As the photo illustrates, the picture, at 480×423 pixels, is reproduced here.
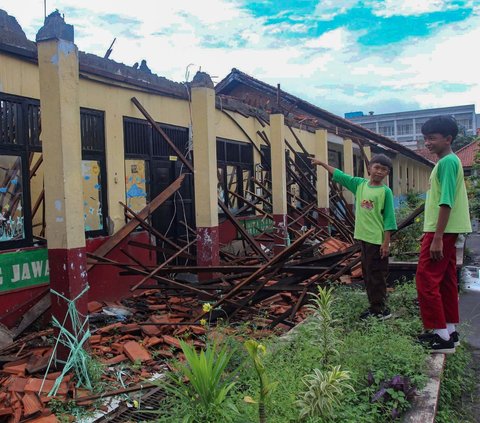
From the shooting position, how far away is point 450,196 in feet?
13.3

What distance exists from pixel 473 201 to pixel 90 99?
1332cm

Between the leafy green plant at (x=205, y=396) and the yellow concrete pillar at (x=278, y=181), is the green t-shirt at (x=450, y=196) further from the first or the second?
the yellow concrete pillar at (x=278, y=181)

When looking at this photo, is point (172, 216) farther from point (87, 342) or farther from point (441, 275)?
point (441, 275)

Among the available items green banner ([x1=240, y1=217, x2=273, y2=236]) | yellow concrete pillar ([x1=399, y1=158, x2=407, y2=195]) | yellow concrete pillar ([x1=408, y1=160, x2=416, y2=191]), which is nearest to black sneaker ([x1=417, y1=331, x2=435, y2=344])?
green banner ([x1=240, y1=217, x2=273, y2=236])

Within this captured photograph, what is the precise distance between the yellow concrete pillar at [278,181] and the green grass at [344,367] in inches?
237

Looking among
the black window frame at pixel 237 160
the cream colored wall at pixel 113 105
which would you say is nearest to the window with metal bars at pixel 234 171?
the black window frame at pixel 237 160

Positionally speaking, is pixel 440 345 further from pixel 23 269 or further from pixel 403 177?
pixel 403 177

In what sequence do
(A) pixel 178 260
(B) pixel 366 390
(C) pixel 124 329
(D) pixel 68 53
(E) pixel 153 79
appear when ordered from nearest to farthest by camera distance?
1. (B) pixel 366 390
2. (D) pixel 68 53
3. (C) pixel 124 329
4. (E) pixel 153 79
5. (A) pixel 178 260

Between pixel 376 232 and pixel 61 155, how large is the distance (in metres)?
3.12

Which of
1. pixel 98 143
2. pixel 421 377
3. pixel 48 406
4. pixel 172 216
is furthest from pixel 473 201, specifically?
pixel 48 406

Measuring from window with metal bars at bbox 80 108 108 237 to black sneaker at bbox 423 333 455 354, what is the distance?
4989 millimetres

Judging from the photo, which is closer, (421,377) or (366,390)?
(366,390)

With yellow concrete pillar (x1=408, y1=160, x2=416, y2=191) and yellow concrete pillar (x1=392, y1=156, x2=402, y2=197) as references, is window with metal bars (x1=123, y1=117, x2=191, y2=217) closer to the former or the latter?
yellow concrete pillar (x1=392, y1=156, x2=402, y2=197)

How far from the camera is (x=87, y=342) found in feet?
15.2
